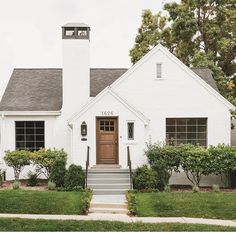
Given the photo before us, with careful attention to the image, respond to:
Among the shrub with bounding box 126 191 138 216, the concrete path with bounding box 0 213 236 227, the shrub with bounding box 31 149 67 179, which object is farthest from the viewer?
the shrub with bounding box 31 149 67 179

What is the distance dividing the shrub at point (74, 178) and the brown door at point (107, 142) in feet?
7.79

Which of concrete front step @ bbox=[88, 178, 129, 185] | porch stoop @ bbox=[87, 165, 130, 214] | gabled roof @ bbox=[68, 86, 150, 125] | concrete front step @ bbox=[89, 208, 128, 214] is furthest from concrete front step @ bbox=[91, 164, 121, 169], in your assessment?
concrete front step @ bbox=[89, 208, 128, 214]

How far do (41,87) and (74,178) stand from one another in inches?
281

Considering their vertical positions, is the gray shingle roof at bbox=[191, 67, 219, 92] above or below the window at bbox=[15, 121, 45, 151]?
above

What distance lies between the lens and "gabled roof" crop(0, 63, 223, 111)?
2359 centimetres

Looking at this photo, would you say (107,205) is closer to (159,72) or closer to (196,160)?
(196,160)

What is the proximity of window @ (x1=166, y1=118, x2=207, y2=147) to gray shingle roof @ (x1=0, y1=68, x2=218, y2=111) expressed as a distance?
2.43 m

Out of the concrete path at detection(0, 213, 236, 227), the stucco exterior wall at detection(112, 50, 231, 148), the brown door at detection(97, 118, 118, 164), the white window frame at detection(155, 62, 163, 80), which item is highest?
the white window frame at detection(155, 62, 163, 80)

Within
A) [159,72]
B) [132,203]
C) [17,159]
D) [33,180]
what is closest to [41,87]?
[17,159]

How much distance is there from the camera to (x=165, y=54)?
22.6 metres

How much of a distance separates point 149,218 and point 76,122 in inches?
311

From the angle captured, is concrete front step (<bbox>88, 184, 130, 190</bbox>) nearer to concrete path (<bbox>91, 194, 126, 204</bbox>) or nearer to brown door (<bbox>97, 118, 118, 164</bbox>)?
concrete path (<bbox>91, 194, 126, 204</bbox>)

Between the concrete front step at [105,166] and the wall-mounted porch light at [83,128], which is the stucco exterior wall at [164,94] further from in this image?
the wall-mounted porch light at [83,128]

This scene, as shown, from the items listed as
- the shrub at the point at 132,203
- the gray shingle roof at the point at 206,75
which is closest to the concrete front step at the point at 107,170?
the shrub at the point at 132,203
